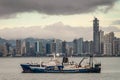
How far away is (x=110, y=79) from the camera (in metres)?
116

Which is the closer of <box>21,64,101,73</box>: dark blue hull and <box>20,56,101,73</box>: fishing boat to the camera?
<box>21,64,101,73</box>: dark blue hull

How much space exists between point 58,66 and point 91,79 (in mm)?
28693

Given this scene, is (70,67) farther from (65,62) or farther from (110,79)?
(110,79)

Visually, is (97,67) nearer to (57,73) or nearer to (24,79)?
(57,73)

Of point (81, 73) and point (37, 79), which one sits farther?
point (81, 73)

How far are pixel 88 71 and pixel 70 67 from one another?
5.51 meters

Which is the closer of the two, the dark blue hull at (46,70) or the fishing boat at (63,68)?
the dark blue hull at (46,70)

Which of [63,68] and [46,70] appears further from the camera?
[46,70]

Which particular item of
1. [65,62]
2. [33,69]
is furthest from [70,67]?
[33,69]

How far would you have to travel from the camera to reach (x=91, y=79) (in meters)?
117

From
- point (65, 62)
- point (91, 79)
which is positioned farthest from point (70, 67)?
point (91, 79)

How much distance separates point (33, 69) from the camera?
146m

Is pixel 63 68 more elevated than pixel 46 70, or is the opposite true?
pixel 63 68

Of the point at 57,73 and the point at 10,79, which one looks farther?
the point at 57,73
